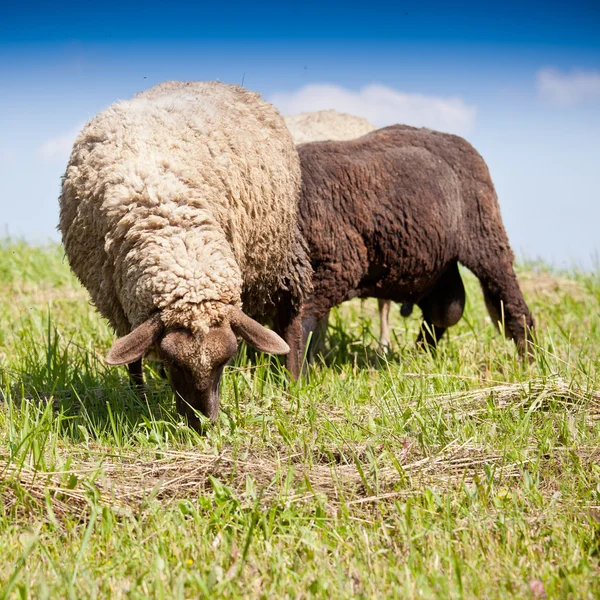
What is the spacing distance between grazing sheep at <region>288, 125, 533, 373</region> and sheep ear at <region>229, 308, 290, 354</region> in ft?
3.91

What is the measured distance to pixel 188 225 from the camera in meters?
3.80

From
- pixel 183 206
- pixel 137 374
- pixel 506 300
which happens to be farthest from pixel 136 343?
pixel 506 300

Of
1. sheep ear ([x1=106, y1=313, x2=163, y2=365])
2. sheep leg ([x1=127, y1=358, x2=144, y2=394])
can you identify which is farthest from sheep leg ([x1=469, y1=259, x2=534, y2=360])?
sheep ear ([x1=106, y1=313, x2=163, y2=365])

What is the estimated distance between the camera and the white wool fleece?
3.65 meters

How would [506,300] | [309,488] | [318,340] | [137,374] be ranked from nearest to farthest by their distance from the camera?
[309,488] → [137,374] → [318,340] → [506,300]

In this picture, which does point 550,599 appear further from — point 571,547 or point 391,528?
point 391,528

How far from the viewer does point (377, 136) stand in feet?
18.4

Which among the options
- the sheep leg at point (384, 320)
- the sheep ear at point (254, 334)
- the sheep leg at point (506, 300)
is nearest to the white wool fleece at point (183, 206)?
the sheep ear at point (254, 334)

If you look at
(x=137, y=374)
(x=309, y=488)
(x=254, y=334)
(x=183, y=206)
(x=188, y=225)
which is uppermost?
(x=183, y=206)

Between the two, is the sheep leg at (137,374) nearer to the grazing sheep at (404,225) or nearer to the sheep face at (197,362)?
the sheep face at (197,362)

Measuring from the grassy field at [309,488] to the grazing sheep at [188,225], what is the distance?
1.51ft

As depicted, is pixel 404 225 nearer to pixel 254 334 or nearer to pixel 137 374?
pixel 254 334

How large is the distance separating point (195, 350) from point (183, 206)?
2.60ft

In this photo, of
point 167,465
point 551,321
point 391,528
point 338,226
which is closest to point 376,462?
point 391,528
